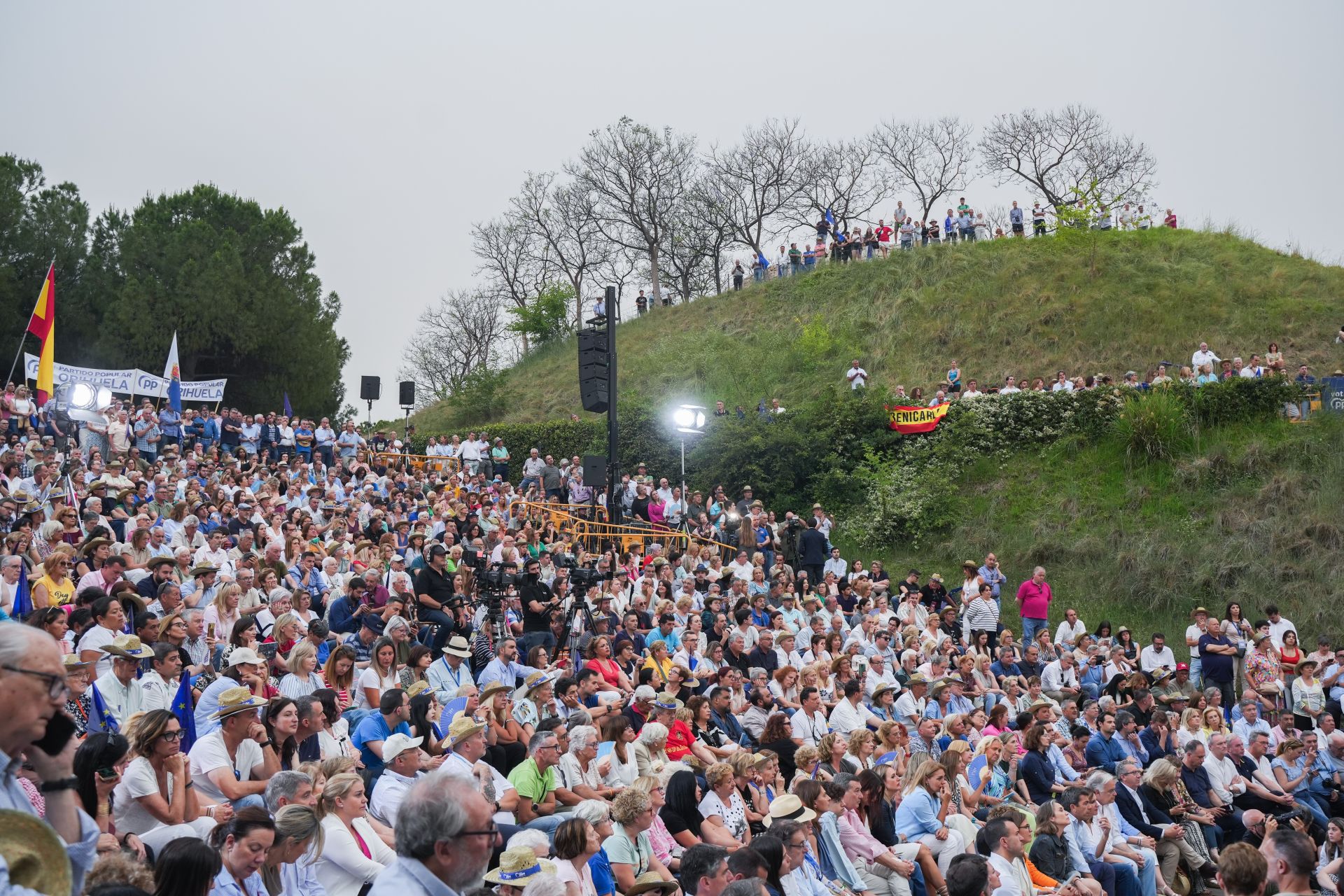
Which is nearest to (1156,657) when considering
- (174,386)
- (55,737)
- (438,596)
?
(438,596)

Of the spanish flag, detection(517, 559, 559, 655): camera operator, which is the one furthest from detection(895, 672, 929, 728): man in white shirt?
the spanish flag

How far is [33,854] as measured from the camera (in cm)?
220

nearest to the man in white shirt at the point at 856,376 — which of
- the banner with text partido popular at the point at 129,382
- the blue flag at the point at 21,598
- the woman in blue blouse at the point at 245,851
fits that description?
the banner with text partido popular at the point at 129,382

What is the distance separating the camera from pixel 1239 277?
32.2m

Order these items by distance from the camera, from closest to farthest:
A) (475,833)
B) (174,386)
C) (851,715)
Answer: (475,833) < (851,715) < (174,386)

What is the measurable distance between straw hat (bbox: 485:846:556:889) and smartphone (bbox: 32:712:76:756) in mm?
3014

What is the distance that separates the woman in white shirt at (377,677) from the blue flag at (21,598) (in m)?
2.55

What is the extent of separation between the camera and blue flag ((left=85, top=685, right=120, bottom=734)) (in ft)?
21.8

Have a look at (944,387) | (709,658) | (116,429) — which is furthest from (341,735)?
(944,387)

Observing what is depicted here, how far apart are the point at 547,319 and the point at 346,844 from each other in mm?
43116

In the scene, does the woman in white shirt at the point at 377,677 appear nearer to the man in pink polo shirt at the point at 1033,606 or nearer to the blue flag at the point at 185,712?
the blue flag at the point at 185,712

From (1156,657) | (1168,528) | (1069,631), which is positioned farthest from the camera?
(1168,528)

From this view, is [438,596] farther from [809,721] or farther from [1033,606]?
[1033,606]

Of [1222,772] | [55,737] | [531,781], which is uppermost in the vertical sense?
[55,737]
